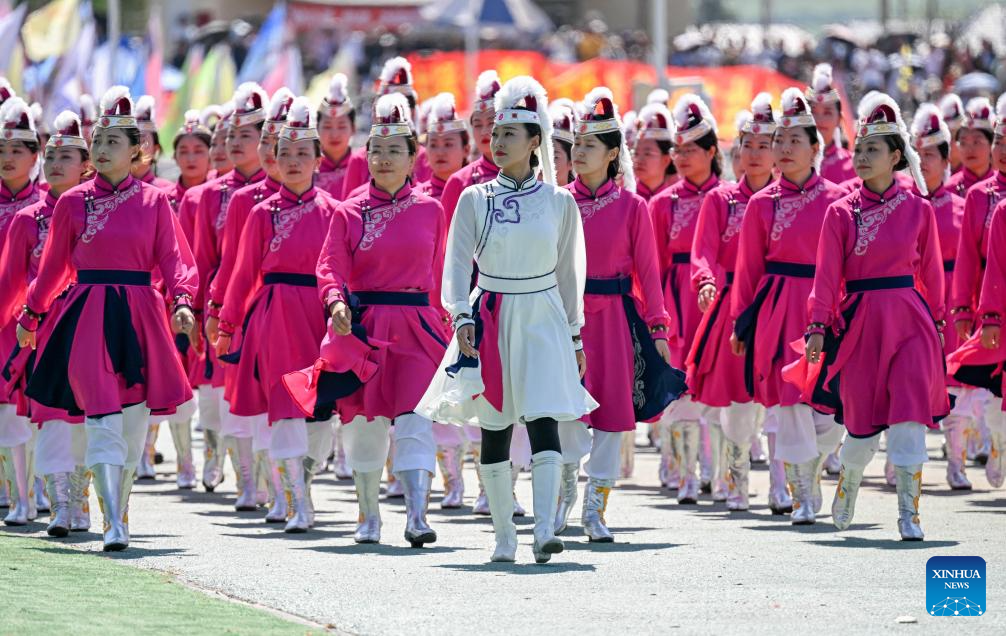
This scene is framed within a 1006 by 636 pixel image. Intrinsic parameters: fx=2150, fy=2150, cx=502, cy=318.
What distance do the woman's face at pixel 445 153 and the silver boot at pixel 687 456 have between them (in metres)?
2.01

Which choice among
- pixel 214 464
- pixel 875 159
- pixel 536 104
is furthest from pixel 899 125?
pixel 214 464

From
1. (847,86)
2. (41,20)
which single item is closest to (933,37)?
(847,86)

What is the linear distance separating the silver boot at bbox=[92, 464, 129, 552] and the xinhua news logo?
11.8 feet

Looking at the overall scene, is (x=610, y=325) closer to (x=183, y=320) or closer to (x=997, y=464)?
(x=183, y=320)

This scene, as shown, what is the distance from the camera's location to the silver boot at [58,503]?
408 inches

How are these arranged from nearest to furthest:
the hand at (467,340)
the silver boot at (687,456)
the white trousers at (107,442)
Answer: the hand at (467,340), the white trousers at (107,442), the silver boot at (687,456)

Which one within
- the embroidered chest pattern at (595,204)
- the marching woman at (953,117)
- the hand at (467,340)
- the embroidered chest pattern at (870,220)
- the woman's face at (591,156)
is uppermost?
the marching woman at (953,117)

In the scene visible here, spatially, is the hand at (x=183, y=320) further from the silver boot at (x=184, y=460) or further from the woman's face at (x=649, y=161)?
the woman's face at (x=649, y=161)

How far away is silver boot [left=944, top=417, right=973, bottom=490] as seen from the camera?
1288 centimetres

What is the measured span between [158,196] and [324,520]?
217cm

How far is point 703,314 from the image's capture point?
12.3 meters

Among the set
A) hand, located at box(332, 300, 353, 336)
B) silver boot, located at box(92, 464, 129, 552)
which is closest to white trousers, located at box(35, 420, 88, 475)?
silver boot, located at box(92, 464, 129, 552)

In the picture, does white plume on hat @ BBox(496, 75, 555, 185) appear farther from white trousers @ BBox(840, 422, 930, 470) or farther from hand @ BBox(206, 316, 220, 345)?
hand @ BBox(206, 316, 220, 345)

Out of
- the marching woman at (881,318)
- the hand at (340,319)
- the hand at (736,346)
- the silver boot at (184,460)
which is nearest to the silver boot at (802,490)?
the marching woman at (881,318)
